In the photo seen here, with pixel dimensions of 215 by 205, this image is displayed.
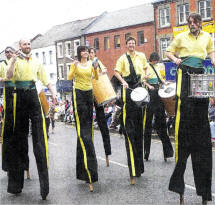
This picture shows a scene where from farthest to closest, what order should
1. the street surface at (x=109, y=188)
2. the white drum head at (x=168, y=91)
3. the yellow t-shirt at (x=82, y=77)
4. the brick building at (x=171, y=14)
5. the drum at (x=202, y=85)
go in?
the brick building at (x=171, y=14)
the white drum head at (x=168, y=91)
the yellow t-shirt at (x=82, y=77)
the street surface at (x=109, y=188)
the drum at (x=202, y=85)

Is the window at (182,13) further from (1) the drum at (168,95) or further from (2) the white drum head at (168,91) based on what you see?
(2) the white drum head at (168,91)

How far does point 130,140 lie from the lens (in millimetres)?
6785

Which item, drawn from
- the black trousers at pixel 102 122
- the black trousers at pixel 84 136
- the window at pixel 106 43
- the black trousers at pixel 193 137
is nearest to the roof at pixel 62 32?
the window at pixel 106 43

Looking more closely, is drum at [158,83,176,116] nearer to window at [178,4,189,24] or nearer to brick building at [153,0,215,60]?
brick building at [153,0,215,60]

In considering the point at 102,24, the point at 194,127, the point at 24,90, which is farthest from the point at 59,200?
the point at 102,24

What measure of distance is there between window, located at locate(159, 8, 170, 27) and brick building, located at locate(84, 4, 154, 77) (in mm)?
1459

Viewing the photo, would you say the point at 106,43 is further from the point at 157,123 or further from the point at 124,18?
the point at 157,123

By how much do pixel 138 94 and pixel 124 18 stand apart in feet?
141

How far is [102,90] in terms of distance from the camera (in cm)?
746

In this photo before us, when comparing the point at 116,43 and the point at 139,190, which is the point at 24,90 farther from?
the point at 116,43

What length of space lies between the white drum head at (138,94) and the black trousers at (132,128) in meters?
0.08

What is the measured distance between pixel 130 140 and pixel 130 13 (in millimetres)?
43392

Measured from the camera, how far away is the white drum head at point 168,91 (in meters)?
8.27

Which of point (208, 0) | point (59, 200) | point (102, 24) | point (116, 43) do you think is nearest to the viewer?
point (59, 200)
